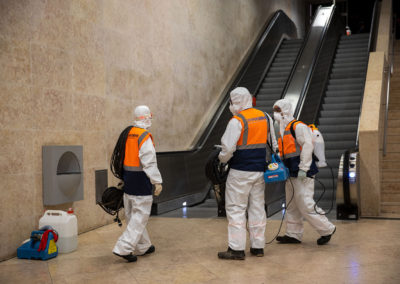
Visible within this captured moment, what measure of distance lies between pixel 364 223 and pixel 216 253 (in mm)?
2659

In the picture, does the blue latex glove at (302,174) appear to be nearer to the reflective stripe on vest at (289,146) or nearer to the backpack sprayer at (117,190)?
the reflective stripe on vest at (289,146)

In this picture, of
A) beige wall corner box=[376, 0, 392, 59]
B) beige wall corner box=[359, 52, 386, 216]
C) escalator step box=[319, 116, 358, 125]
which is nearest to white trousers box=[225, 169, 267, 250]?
beige wall corner box=[359, 52, 386, 216]

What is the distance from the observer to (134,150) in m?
4.98

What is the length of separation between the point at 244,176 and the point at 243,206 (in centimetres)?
30

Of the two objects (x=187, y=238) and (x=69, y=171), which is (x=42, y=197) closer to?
(x=69, y=171)

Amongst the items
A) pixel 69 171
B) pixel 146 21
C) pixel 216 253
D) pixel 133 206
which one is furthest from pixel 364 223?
pixel 146 21

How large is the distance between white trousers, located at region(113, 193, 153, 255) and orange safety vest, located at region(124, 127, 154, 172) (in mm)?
296

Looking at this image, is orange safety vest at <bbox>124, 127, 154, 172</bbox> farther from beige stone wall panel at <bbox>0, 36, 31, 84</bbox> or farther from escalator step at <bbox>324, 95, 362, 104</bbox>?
escalator step at <bbox>324, 95, 362, 104</bbox>

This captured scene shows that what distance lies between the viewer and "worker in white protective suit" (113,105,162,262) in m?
4.82

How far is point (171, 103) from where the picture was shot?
943 cm

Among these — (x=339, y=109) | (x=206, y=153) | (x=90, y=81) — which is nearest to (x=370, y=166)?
(x=206, y=153)

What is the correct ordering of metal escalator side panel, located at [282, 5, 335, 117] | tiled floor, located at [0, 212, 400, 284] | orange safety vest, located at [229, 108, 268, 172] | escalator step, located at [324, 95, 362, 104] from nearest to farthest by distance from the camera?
tiled floor, located at [0, 212, 400, 284] → orange safety vest, located at [229, 108, 268, 172] → metal escalator side panel, located at [282, 5, 335, 117] → escalator step, located at [324, 95, 362, 104]

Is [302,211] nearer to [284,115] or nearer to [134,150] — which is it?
[284,115]

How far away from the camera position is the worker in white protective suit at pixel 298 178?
5379 mm
